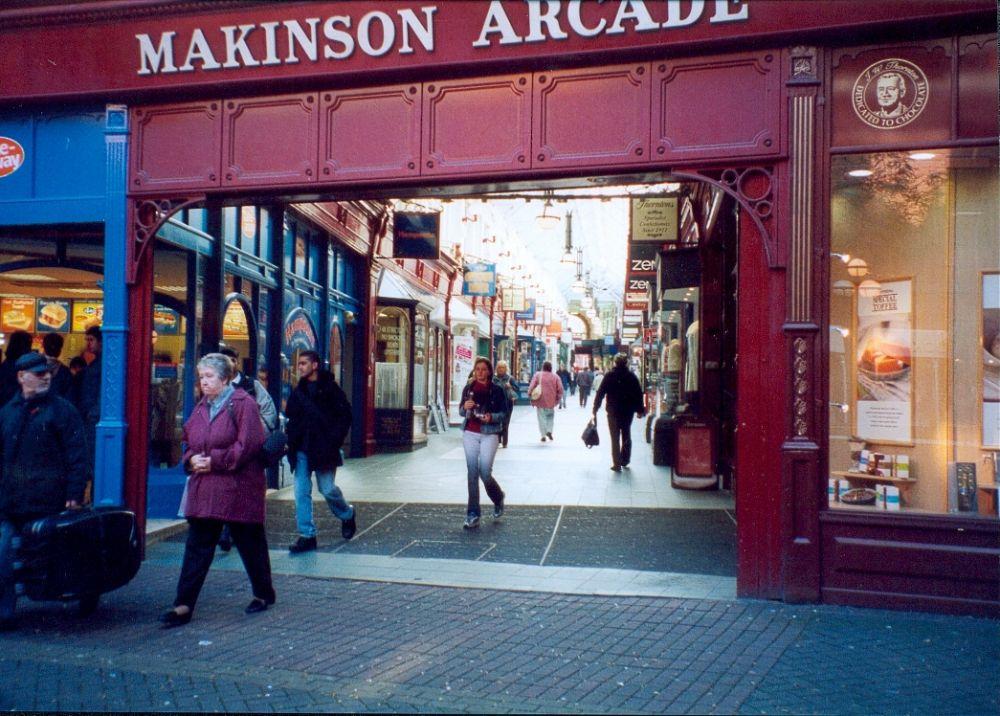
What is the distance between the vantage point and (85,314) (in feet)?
39.3

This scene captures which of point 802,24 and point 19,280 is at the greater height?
point 802,24

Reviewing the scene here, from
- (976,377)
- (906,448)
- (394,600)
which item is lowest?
(394,600)

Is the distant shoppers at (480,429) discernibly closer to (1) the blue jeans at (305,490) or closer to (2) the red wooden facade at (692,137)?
(1) the blue jeans at (305,490)

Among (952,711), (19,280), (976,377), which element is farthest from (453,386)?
(952,711)

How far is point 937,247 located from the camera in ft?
23.6

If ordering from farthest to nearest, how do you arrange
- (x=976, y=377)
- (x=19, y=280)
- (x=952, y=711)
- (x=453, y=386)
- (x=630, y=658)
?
1. (x=453, y=386)
2. (x=19, y=280)
3. (x=976, y=377)
4. (x=630, y=658)
5. (x=952, y=711)

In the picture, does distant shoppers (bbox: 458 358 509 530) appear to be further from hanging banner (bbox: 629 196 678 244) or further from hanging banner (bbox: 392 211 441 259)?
hanging banner (bbox: 629 196 678 244)

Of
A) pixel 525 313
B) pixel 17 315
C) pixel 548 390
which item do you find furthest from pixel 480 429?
pixel 525 313

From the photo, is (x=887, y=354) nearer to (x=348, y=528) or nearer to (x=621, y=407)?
(x=348, y=528)

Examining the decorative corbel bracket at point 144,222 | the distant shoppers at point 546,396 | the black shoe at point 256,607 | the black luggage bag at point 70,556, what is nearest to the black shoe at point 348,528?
the black shoe at point 256,607

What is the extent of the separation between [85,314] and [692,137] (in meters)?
8.94

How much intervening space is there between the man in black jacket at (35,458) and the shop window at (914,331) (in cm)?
552

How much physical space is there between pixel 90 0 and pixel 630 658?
24.8 feet

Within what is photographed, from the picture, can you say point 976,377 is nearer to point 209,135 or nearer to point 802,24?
point 802,24
